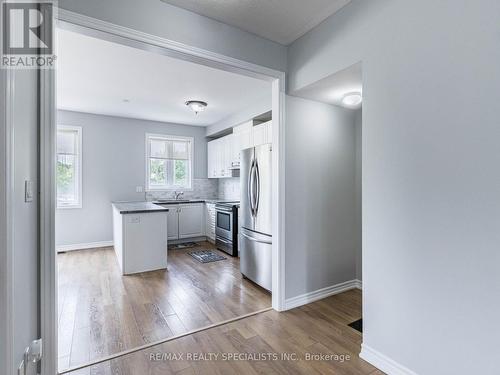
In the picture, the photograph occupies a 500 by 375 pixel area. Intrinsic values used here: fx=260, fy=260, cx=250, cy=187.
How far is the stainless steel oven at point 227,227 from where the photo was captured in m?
4.74

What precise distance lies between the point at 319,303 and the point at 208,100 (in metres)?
3.48

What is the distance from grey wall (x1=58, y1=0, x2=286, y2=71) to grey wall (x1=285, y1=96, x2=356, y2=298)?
543 millimetres

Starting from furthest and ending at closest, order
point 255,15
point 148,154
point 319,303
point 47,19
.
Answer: point 148,154
point 319,303
point 255,15
point 47,19

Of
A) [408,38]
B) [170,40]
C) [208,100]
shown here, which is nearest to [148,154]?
[208,100]

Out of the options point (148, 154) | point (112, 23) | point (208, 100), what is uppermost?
point (208, 100)

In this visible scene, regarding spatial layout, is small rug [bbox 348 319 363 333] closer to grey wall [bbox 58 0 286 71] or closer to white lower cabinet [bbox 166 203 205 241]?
grey wall [bbox 58 0 286 71]

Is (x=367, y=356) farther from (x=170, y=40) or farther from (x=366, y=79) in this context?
(x=170, y=40)

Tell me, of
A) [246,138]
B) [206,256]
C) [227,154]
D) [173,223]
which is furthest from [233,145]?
[206,256]

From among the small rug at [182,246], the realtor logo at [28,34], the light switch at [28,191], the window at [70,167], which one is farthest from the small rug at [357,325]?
the window at [70,167]

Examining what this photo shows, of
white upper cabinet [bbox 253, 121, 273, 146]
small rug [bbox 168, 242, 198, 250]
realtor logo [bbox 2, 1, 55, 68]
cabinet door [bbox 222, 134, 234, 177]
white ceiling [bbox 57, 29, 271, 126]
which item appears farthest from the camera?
cabinet door [bbox 222, 134, 234, 177]

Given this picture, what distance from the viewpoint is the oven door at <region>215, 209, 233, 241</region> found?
189 inches

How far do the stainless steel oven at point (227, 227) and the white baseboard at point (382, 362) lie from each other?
2.98 m

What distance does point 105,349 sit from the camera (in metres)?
2.04

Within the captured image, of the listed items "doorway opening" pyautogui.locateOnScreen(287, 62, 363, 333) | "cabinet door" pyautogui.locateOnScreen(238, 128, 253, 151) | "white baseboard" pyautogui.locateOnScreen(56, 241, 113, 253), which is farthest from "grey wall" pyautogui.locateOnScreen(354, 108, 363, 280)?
"white baseboard" pyautogui.locateOnScreen(56, 241, 113, 253)
